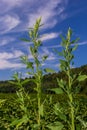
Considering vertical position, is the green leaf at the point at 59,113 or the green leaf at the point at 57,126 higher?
the green leaf at the point at 59,113

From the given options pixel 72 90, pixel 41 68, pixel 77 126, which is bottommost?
pixel 77 126

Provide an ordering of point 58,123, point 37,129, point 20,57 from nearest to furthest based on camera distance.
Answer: point 58,123, point 37,129, point 20,57

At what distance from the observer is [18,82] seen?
4.45 m

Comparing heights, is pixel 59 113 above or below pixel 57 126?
above

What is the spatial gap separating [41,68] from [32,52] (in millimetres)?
169

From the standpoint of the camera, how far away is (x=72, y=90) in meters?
3.60

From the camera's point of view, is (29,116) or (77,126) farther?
(29,116)

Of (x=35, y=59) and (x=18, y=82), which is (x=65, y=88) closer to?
(x=35, y=59)

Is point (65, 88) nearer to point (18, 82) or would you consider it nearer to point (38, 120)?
point (38, 120)

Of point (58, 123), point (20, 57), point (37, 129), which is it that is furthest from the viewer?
point (20, 57)

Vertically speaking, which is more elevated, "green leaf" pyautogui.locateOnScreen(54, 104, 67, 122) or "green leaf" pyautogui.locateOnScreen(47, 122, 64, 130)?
"green leaf" pyautogui.locateOnScreen(54, 104, 67, 122)

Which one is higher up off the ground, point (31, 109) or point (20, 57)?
point (20, 57)

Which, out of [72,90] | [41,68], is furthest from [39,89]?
[72,90]

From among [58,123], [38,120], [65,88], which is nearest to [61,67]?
[65,88]
